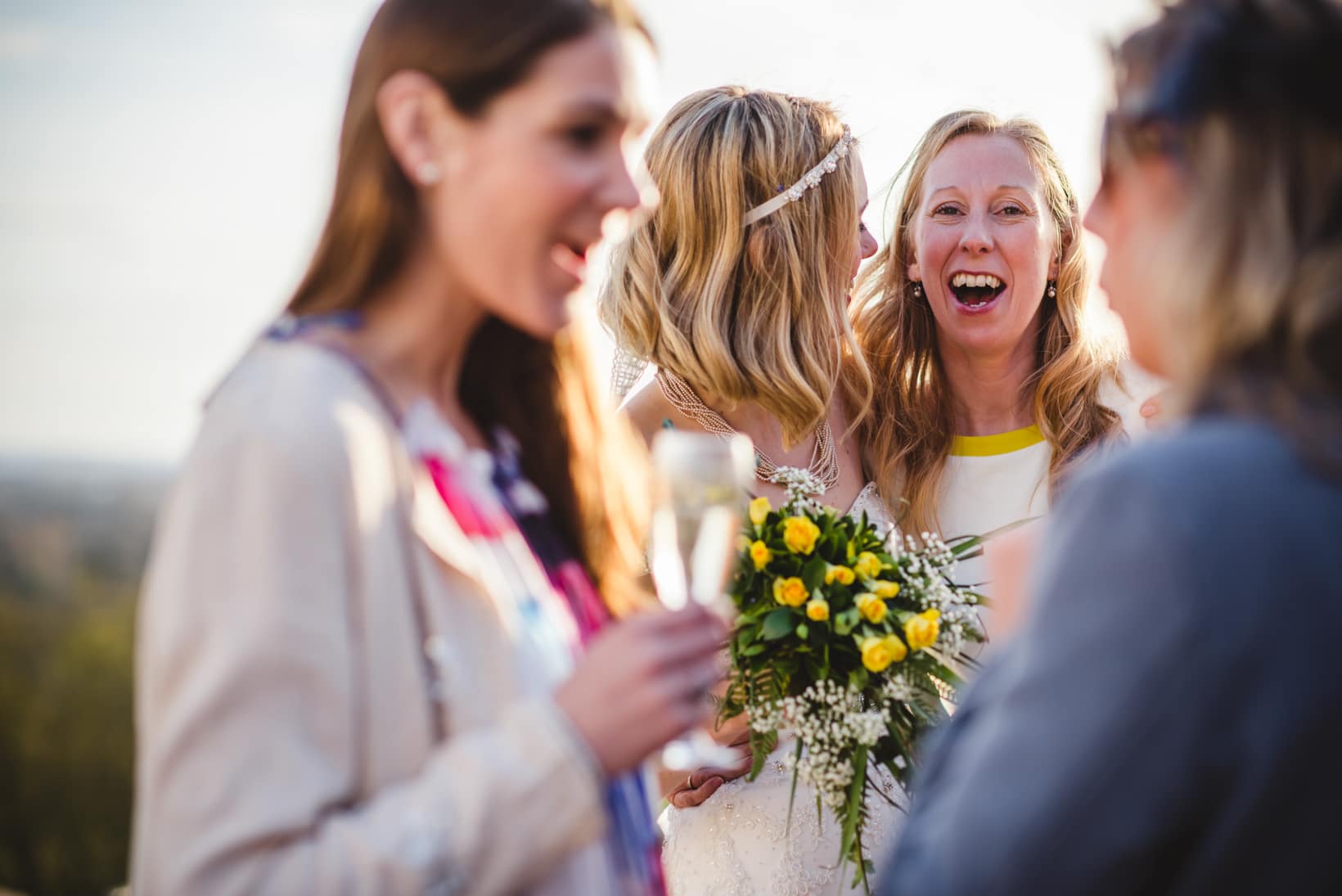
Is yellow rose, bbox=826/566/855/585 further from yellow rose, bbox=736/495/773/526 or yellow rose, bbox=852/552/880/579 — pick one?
yellow rose, bbox=736/495/773/526

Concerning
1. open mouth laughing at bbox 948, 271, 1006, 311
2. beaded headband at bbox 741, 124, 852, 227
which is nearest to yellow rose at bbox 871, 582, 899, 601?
beaded headband at bbox 741, 124, 852, 227

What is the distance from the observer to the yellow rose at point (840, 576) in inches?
111

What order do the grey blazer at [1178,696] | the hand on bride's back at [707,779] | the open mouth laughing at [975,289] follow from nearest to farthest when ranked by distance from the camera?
the grey blazer at [1178,696] < the hand on bride's back at [707,779] < the open mouth laughing at [975,289]

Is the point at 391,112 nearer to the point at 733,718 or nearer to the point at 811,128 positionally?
the point at 733,718

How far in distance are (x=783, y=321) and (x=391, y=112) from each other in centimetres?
240

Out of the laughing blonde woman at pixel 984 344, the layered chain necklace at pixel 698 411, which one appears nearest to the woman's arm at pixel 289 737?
the layered chain necklace at pixel 698 411

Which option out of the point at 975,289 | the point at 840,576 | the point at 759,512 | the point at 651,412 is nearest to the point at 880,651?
the point at 840,576

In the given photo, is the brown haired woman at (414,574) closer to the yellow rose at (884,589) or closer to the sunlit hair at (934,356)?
the yellow rose at (884,589)

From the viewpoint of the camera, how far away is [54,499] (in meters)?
8.15

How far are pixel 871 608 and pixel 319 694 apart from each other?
63.8 inches

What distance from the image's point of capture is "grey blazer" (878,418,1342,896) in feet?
4.12

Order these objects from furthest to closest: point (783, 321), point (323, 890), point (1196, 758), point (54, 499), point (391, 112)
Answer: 1. point (54, 499)
2. point (783, 321)
3. point (391, 112)
4. point (323, 890)
5. point (1196, 758)

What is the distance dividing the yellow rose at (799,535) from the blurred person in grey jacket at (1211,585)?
4.51 feet

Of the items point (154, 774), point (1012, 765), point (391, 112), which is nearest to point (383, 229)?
point (391, 112)
